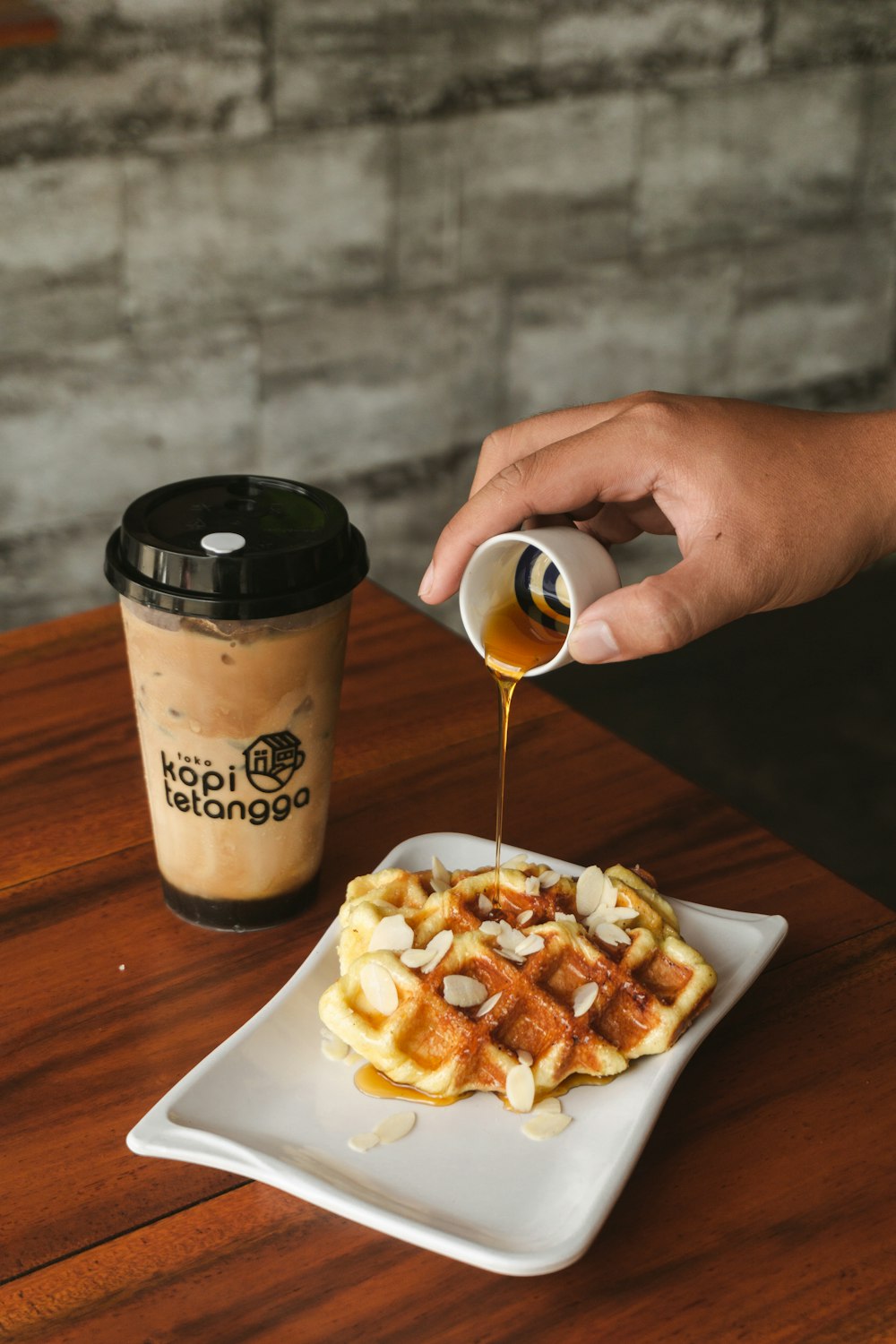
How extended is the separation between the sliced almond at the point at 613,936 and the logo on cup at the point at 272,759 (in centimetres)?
27

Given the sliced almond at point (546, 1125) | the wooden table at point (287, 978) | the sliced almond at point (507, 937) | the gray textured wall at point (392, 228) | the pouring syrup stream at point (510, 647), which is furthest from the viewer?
the gray textured wall at point (392, 228)

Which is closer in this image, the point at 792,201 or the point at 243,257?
the point at 243,257

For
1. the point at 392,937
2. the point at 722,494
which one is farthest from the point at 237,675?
the point at 722,494

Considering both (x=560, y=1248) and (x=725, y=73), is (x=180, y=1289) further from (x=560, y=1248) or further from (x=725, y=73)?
(x=725, y=73)

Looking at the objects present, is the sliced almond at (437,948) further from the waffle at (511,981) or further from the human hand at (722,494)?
the human hand at (722,494)

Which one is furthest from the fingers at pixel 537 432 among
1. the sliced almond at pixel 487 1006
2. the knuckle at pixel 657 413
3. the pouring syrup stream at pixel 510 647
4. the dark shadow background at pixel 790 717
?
the dark shadow background at pixel 790 717

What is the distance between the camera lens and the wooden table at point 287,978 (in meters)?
0.83

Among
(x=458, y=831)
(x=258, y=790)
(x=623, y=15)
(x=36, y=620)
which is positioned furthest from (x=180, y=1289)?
(x=623, y=15)

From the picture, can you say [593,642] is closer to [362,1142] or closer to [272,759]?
[272,759]

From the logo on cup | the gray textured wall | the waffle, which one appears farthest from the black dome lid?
the gray textured wall

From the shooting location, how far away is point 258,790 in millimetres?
1108

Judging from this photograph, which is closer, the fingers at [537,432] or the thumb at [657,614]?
the thumb at [657,614]

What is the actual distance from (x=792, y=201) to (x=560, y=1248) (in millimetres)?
3076

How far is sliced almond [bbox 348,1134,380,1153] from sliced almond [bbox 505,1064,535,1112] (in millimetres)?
93
